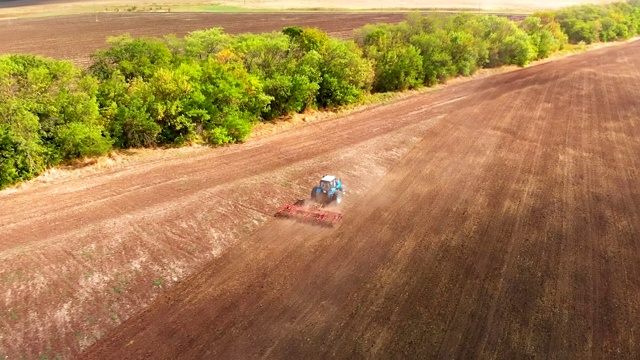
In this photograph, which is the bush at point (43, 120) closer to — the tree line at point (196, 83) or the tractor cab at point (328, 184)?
the tree line at point (196, 83)

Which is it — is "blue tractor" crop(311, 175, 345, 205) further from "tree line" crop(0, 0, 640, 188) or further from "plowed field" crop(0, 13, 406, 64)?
"plowed field" crop(0, 13, 406, 64)

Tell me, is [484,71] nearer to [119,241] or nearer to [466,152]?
[466,152]

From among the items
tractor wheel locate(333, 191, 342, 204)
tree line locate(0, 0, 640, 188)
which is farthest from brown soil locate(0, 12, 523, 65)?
tractor wheel locate(333, 191, 342, 204)

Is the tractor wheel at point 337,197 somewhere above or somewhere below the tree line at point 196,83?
below

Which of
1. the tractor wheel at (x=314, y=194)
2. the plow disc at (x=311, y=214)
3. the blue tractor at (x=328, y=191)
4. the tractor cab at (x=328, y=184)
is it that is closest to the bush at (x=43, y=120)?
the plow disc at (x=311, y=214)

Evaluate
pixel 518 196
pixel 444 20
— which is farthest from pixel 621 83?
pixel 518 196

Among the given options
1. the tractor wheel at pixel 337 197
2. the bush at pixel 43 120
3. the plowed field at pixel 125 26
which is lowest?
the tractor wheel at pixel 337 197

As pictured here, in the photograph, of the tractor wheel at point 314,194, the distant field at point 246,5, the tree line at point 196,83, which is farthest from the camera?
the distant field at point 246,5

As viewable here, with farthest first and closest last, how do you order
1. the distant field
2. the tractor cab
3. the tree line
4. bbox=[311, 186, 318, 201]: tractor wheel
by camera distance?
1. the distant field
2. the tree line
3. bbox=[311, 186, 318, 201]: tractor wheel
4. the tractor cab
